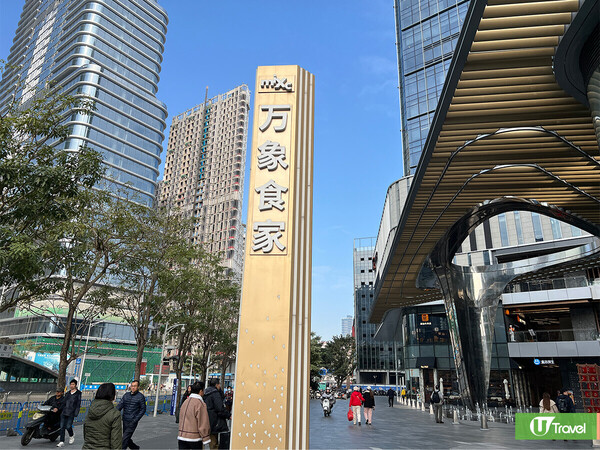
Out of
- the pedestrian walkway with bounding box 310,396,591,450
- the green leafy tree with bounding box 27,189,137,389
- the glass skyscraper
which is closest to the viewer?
the pedestrian walkway with bounding box 310,396,591,450

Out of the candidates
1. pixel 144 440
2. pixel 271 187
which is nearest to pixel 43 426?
pixel 144 440

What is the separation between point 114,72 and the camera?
253ft

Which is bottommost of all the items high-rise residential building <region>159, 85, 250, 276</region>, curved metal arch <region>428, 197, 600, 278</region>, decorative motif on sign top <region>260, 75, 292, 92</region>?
decorative motif on sign top <region>260, 75, 292, 92</region>

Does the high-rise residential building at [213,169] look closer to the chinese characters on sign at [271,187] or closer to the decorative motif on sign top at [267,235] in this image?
the chinese characters on sign at [271,187]

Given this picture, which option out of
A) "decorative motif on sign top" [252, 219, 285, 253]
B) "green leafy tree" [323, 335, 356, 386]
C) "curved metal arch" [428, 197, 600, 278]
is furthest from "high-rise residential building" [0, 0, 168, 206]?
"decorative motif on sign top" [252, 219, 285, 253]

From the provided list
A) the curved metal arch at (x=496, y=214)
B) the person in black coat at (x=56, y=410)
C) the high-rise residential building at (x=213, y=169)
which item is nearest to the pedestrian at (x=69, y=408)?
the person in black coat at (x=56, y=410)

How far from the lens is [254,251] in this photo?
26.1 feet

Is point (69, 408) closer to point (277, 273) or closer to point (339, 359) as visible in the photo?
point (277, 273)

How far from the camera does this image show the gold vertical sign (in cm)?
729

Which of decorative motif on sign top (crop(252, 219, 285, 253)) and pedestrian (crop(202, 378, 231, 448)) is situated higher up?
decorative motif on sign top (crop(252, 219, 285, 253))

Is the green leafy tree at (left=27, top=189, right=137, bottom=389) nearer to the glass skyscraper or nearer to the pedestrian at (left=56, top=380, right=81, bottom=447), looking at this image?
the pedestrian at (left=56, top=380, right=81, bottom=447)

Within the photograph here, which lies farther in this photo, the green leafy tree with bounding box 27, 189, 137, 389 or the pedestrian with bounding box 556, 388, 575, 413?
the pedestrian with bounding box 556, 388, 575, 413

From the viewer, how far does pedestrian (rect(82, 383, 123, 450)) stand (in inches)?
195

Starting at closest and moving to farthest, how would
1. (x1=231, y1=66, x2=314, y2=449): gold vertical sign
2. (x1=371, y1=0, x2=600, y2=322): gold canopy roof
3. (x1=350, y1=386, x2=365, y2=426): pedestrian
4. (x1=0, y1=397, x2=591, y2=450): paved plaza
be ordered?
(x1=231, y1=66, x2=314, y2=449): gold vertical sign
(x1=371, y1=0, x2=600, y2=322): gold canopy roof
(x1=0, y1=397, x2=591, y2=450): paved plaza
(x1=350, y1=386, x2=365, y2=426): pedestrian
